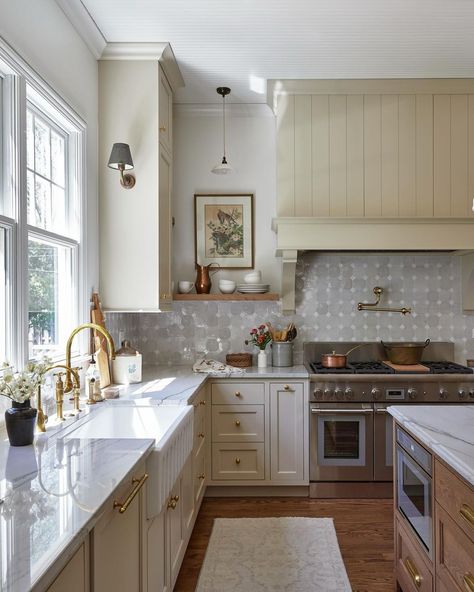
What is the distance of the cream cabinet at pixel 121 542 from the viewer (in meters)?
1.31

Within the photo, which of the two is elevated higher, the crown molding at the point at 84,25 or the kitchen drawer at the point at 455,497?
the crown molding at the point at 84,25

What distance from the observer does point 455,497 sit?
1633mm

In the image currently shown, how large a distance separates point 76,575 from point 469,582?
1.15 metres

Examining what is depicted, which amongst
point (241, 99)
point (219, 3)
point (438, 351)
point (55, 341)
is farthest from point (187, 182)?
point (438, 351)

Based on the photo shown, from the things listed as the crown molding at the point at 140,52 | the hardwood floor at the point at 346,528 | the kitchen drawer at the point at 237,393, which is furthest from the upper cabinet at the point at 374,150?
the hardwood floor at the point at 346,528

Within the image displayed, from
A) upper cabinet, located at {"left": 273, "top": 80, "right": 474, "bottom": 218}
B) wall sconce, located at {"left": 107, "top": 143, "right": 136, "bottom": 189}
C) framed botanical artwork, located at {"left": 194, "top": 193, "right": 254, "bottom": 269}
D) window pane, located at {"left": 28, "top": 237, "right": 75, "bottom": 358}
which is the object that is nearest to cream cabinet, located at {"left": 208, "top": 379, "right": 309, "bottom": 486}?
framed botanical artwork, located at {"left": 194, "top": 193, "right": 254, "bottom": 269}

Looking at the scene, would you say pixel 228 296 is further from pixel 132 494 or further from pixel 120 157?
pixel 132 494

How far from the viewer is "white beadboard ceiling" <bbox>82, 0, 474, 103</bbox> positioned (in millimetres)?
2691

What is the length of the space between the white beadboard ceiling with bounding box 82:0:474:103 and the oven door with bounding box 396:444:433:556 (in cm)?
234

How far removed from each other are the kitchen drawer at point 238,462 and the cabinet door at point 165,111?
7.13 feet

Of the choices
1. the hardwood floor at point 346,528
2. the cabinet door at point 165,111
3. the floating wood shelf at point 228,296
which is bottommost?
the hardwood floor at point 346,528

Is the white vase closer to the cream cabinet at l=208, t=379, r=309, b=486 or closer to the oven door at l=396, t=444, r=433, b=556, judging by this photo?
the cream cabinet at l=208, t=379, r=309, b=486

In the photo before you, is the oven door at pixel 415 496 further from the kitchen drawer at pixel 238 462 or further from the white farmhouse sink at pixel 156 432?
the kitchen drawer at pixel 238 462

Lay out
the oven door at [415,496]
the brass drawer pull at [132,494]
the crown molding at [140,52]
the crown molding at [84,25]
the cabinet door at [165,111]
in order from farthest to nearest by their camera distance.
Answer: the cabinet door at [165,111], the crown molding at [140,52], the crown molding at [84,25], the oven door at [415,496], the brass drawer pull at [132,494]
